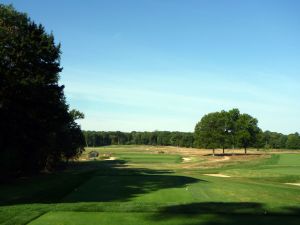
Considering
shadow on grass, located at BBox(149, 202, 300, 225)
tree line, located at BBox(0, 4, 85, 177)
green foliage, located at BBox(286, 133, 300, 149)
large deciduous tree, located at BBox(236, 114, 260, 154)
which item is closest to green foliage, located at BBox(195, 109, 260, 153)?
large deciduous tree, located at BBox(236, 114, 260, 154)

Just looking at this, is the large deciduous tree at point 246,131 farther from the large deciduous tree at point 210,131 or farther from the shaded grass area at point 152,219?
the shaded grass area at point 152,219

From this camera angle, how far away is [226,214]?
12016mm

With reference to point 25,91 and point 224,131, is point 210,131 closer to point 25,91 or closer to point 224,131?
point 224,131

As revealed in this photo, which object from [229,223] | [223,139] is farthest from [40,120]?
[223,139]

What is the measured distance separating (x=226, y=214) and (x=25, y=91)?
87.1 ft

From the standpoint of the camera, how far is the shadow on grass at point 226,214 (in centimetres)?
1105

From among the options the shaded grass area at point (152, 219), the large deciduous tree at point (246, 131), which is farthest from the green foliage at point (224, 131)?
the shaded grass area at point (152, 219)

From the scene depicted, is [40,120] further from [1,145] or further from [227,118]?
[227,118]

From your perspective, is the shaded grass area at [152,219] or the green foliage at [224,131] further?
the green foliage at [224,131]

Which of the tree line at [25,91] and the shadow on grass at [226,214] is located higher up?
the tree line at [25,91]

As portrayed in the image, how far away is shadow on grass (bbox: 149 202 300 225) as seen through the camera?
11055 millimetres

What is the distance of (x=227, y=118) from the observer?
119938mm

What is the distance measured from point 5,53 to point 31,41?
306 centimetres

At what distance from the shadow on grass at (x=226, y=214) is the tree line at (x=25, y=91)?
2314 centimetres
